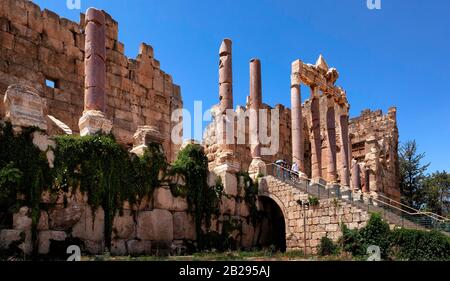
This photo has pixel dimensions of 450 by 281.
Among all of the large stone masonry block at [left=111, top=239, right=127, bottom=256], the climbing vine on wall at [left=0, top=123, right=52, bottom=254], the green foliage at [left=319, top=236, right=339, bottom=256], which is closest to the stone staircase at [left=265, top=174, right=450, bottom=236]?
the green foliage at [left=319, top=236, right=339, bottom=256]

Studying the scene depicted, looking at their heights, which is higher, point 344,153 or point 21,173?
point 344,153

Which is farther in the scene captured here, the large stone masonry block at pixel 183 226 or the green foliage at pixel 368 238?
the large stone masonry block at pixel 183 226

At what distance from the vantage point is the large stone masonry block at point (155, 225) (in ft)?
44.1

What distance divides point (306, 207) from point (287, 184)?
136cm

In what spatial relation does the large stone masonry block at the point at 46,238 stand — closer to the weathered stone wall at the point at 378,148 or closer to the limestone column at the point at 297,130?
the limestone column at the point at 297,130

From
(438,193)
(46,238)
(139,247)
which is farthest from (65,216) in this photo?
(438,193)

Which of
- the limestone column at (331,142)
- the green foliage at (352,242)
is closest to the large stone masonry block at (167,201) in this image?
the green foliage at (352,242)

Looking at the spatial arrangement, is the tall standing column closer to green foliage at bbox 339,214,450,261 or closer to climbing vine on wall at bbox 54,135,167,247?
green foliage at bbox 339,214,450,261

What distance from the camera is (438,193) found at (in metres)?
36.8

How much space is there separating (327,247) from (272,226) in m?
3.96

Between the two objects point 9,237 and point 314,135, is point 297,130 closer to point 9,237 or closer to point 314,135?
point 314,135

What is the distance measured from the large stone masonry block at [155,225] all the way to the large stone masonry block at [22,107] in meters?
4.07
